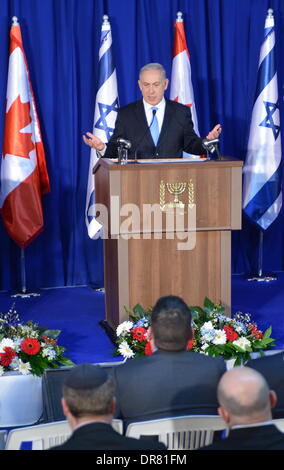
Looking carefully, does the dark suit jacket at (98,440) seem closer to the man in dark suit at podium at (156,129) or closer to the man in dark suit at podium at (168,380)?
the man in dark suit at podium at (168,380)

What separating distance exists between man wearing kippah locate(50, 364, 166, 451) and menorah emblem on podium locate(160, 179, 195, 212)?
2713 millimetres

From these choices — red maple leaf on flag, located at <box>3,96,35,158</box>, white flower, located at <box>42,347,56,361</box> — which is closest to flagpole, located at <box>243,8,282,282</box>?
red maple leaf on flag, located at <box>3,96,35,158</box>

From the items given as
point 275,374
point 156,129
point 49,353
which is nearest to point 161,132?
point 156,129

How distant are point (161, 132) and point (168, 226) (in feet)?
2.78

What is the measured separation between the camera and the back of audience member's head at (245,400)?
2389 millimetres

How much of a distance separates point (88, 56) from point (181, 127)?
92.9 inches

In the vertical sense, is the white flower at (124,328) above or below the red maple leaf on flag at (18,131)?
below

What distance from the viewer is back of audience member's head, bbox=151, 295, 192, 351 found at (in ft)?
10.3

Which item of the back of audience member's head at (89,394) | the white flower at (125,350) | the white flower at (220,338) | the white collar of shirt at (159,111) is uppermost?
the white collar of shirt at (159,111)

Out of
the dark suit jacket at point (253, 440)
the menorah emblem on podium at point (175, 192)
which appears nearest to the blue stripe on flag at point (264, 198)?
the menorah emblem on podium at point (175, 192)

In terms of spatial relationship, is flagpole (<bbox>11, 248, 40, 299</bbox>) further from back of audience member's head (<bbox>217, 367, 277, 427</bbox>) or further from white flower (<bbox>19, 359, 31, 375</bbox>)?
back of audience member's head (<bbox>217, 367, 277, 427</bbox>)

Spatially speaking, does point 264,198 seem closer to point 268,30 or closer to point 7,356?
point 268,30

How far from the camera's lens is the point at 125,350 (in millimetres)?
5066
